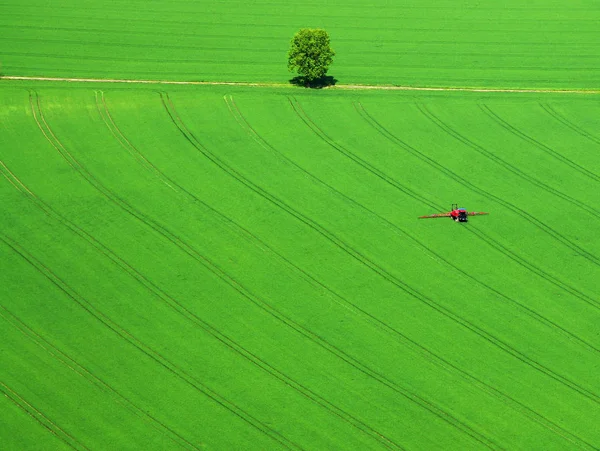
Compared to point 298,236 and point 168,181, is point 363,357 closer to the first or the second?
point 298,236

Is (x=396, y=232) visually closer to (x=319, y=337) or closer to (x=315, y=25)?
(x=319, y=337)

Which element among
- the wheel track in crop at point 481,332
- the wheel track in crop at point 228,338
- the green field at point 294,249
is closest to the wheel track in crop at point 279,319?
the green field at point 294,249

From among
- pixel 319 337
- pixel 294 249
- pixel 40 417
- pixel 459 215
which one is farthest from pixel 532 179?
pixel 40 417

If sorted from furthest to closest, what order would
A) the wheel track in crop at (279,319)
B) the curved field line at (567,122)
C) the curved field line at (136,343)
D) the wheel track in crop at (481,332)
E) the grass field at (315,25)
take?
the grass field at (315,25) → the curved field line at (567,122) → the wheel track in crop at (481,332) → the wheel track in crop at (279,319) → the curved field line at (136,343)

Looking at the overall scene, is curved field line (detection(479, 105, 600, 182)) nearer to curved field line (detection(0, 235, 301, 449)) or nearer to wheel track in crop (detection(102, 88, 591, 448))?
wheel track in crop (detection(102, 88, 591, 448))

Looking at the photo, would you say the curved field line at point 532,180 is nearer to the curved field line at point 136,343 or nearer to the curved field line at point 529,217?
the curved field line at point 529,217
